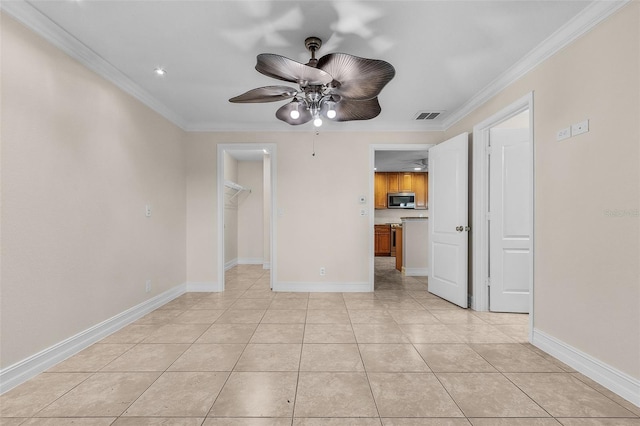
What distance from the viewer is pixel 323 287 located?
4324mm

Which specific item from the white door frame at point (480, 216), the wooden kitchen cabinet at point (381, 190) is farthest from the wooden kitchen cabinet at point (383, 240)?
the white door frame at point (480, 216)

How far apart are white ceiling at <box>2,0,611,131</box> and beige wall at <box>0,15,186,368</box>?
0.89 ft

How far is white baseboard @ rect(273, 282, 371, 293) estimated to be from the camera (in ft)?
14.1

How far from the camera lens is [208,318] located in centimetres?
316

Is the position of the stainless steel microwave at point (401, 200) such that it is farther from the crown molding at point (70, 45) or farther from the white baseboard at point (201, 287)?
the crown molding at point (70, 45)

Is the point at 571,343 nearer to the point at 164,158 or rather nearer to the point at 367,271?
the point at 367,271

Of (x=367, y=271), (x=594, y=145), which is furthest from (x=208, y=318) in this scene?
(x=594, y=145)

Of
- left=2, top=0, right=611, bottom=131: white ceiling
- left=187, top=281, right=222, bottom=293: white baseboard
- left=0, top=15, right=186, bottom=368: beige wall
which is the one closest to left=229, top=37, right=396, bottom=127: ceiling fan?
left=2, top=0, right=611, bottom=131: white ceiling

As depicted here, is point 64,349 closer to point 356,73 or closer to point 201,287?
point 201,287

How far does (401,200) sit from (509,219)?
16.3 ft

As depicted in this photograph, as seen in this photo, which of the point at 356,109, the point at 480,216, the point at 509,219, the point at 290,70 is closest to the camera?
the point at 290,70

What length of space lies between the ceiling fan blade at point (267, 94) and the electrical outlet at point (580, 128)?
81.8 inches

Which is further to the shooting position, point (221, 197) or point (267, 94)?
point (221, 197)

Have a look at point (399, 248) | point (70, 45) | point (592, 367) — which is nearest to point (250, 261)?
point (399, 248)
